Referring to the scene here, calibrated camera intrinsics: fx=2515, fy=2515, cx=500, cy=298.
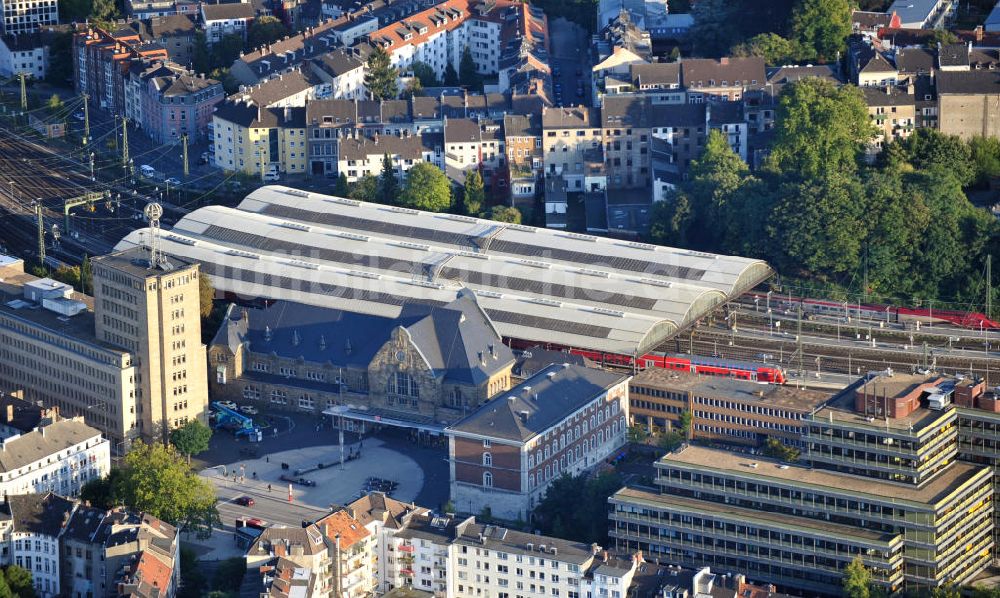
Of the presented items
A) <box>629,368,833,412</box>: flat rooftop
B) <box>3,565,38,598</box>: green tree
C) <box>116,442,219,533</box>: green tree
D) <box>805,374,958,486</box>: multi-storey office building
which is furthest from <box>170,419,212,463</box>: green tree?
<box>805,374,958,486</box>: multi-storey office building

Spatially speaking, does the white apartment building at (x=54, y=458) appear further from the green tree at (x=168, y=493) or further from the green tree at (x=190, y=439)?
the green tree at (x=190, y=439)

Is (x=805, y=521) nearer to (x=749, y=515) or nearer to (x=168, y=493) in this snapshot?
(x=749, y=515)

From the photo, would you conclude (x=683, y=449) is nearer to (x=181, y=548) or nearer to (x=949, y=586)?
(x=949, y=586)

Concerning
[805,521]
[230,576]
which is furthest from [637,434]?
[230,576]

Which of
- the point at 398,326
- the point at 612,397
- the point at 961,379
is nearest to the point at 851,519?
the point at 961,379

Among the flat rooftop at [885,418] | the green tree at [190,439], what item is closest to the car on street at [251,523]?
the green tree at [190,439]

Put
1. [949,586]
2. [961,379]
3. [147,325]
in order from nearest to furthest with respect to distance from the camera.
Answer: [949,586]
[961,379]
[147,325]
